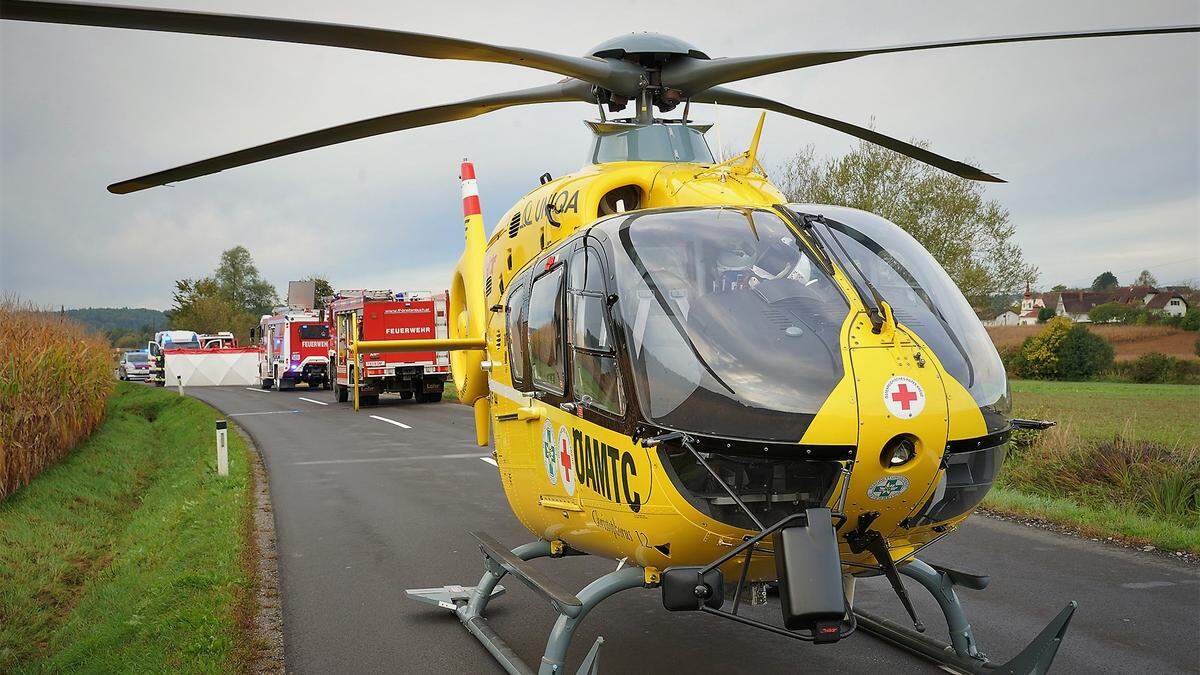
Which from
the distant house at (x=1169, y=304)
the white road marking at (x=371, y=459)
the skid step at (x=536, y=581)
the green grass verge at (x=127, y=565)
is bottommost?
the green grass verge at (x=127, y=565)

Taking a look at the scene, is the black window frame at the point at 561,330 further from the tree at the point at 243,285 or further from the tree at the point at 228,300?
the tree at the point at 243,285

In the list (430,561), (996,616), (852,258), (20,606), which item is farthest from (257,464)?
(852,258)

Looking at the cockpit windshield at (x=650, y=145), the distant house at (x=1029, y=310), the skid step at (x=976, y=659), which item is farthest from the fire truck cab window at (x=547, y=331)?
the distant house at (x=1029, y=310)

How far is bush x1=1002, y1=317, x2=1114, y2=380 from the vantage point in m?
28.9

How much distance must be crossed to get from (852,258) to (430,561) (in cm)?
542

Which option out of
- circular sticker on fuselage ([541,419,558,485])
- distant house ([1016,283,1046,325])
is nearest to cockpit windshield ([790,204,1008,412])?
circular sticker on fuselage ([541,419,558,485])

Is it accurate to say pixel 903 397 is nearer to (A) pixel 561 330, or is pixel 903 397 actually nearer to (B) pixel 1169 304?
(A) pixel 561 330

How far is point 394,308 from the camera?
26.1 metres

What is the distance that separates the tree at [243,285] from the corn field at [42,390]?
78.0m

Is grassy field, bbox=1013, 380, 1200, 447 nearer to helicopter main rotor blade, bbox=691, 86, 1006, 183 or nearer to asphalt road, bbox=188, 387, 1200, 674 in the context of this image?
asphalt road, bbox=188, 387, 1200, 674

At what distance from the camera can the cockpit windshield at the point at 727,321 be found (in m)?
3.58

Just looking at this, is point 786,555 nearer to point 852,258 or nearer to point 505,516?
point 852,258

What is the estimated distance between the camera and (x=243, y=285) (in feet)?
308

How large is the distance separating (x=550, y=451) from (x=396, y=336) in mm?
22013
